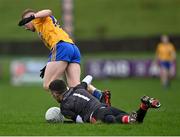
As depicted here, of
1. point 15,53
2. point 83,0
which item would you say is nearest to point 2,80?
point 15,53

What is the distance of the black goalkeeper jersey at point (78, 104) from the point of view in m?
13.3

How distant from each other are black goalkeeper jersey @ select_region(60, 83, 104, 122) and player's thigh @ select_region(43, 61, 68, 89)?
1339mm

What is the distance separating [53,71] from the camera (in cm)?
1484

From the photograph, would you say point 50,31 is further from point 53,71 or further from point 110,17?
point 110,17

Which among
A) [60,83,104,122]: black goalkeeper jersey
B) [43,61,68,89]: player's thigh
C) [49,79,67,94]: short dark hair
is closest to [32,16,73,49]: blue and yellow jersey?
[43,61,68,89]: player's thigh

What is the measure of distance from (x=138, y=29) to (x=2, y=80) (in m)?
20.5

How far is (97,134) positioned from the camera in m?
11.8

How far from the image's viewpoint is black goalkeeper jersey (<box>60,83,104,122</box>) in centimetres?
1333

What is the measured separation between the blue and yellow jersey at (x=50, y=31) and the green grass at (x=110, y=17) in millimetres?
40950

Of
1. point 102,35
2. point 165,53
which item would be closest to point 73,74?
point 165,53

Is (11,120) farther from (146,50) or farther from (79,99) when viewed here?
(146,50)

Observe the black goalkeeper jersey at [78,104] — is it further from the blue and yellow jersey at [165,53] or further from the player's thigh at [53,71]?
the blue and yellow jersey at [165,53]

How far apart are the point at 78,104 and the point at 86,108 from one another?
16cm

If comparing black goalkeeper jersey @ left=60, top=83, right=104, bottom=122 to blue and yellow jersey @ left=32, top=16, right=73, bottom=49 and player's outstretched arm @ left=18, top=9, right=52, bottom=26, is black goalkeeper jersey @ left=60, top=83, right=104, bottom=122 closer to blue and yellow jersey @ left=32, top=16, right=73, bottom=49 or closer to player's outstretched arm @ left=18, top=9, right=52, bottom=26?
blue and yellow jersey @ left=32, top=16, right=73, bottom=49
